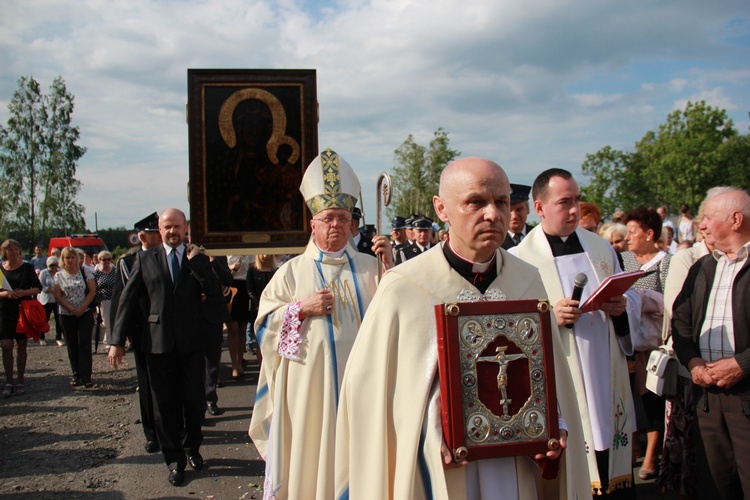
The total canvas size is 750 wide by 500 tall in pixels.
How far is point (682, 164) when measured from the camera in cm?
5562

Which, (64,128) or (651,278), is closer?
(651,278)

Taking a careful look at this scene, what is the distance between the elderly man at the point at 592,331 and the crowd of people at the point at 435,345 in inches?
0.4

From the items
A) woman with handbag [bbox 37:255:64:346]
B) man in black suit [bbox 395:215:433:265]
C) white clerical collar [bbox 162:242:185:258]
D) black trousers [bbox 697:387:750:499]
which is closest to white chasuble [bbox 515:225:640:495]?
black trousers [bbox 697:387:750:499]

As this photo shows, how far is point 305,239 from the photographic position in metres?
5.80

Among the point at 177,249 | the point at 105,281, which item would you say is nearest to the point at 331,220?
the point at 177,249

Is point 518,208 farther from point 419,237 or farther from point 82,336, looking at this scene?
point 82,336

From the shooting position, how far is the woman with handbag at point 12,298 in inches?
382

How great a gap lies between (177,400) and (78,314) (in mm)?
4835

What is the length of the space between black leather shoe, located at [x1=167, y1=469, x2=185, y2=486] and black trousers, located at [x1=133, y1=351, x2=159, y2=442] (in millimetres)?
920

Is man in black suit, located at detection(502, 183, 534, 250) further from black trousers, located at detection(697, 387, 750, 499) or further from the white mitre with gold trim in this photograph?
black trousers, located at detection(697, 387, 750, 499)

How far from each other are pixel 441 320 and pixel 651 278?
14.9 feet

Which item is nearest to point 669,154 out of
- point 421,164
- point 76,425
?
point 421,164

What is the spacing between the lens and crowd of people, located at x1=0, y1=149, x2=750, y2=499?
265 cm

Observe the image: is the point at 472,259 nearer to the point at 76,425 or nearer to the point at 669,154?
the point at 76,425
